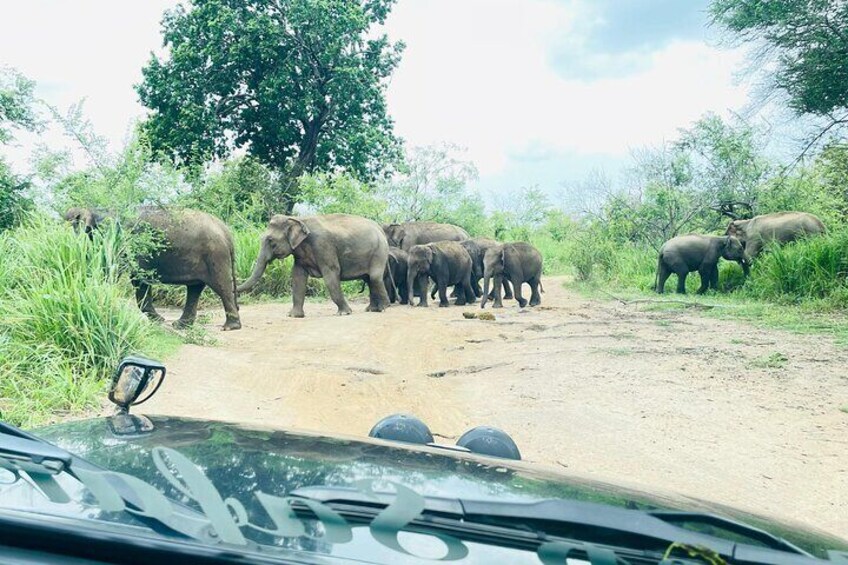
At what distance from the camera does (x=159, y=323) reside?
385 inches

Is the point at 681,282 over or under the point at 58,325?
over

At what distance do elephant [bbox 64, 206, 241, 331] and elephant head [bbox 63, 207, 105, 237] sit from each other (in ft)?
2.33

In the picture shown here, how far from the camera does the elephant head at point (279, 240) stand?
14586mm

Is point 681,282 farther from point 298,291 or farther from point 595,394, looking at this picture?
point 595,394

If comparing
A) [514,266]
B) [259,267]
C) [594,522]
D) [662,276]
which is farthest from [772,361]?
[662,276]

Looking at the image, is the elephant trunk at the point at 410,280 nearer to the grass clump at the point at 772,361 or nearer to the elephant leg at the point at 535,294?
the elephant leg at the point at 535,294

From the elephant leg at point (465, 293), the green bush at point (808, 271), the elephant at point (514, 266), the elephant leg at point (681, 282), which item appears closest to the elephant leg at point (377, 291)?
the elephant at point (514, 266)

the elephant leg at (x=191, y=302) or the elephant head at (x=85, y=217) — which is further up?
the elephant head at (x=85, y=217)

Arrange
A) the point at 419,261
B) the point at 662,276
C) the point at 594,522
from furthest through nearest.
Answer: the point at 662,276, the point at 419,261, the point at 594,522

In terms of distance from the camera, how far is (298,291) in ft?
46.2

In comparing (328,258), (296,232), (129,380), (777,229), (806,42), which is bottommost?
(129,380)

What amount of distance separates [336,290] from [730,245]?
30.2 ft

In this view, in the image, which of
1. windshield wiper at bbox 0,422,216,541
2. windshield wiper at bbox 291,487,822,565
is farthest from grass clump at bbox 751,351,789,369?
windshield wiper at bbox 0,422,216,541

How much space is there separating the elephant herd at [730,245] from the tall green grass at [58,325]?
1369 centimetres
